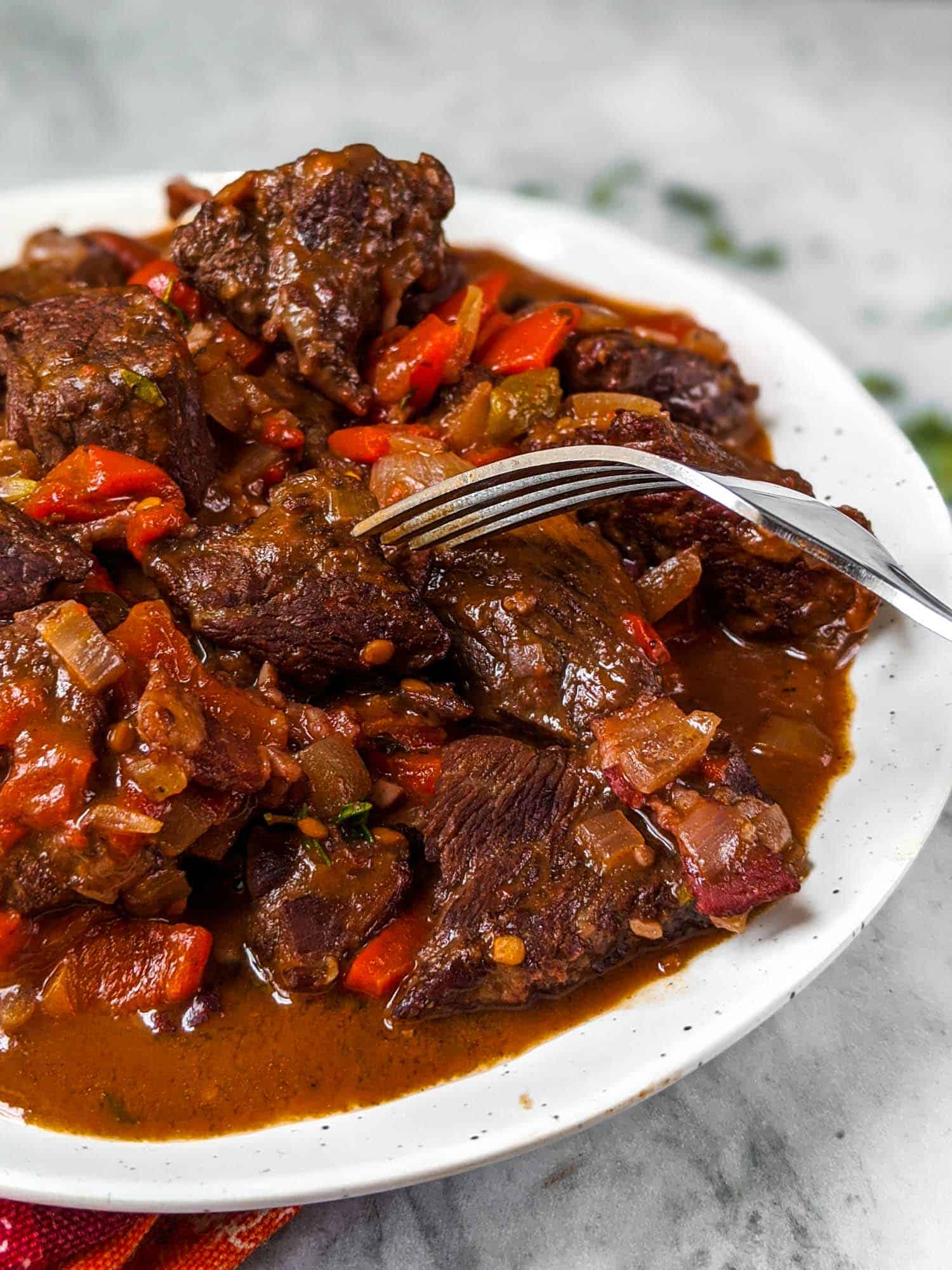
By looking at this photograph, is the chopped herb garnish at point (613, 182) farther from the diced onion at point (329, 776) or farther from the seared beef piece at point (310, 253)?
the diced onion at point (329, 776)

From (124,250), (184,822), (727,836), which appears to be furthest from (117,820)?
(124,250)

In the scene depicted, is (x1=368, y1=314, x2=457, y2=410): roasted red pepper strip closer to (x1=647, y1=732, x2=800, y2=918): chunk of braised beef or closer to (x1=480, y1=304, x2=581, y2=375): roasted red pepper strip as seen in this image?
(x1=480, y1=304, x2=581, y2=375): roasted red pepper strip

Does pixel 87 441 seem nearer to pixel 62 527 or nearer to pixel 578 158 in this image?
pixel 62 527

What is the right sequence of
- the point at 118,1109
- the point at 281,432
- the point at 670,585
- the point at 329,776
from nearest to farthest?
the point at 118,1109, the point at 329,776, the point at 670,585, the point at 281,432

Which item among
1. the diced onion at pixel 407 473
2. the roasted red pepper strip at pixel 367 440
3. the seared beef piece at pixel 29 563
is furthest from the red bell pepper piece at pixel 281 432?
the seared beef piece at pixel 29 563

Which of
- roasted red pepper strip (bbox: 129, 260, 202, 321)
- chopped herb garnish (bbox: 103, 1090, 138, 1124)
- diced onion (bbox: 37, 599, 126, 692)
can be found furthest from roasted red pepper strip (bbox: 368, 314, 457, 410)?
chopped herb garnish (bbox: 103, 1090, 138, 1124)

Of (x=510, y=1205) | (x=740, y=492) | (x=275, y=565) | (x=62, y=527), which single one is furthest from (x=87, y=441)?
(x=510, y=1205)

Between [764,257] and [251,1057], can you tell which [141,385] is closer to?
[251,1057]
